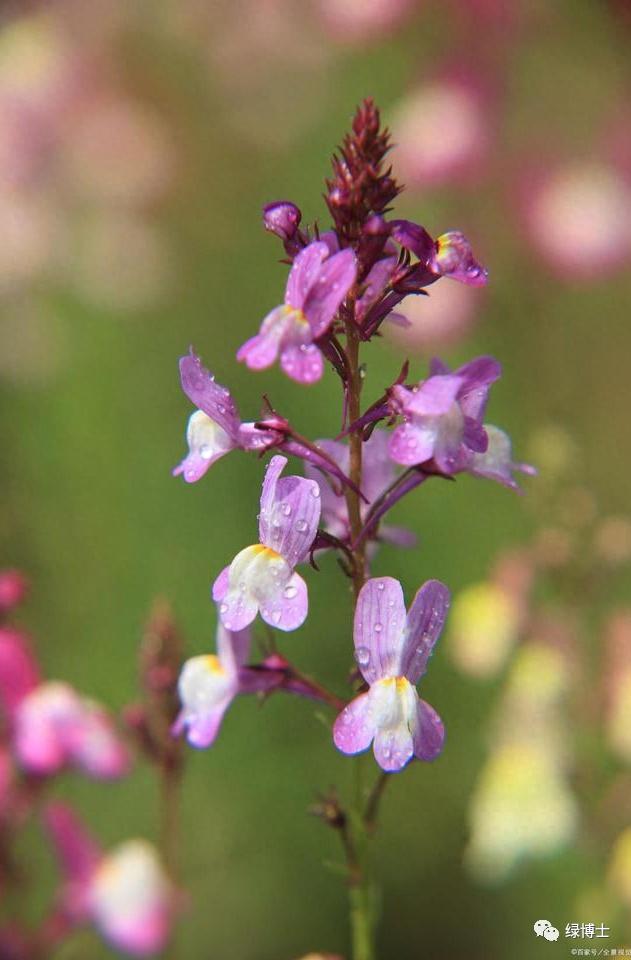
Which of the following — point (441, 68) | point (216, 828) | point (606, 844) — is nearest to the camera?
point (606, 844)

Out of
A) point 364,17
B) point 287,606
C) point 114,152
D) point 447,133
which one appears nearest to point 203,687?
point 287,606

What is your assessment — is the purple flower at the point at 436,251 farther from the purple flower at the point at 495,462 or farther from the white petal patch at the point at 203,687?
the white petal patch at the point at 203,687

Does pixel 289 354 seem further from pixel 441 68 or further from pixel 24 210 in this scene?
pixel 24 210

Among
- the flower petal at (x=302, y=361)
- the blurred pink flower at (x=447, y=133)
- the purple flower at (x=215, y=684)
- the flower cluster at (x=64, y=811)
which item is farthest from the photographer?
the blurred pink flower at (x=447, y=133)

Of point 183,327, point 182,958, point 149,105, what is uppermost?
point 149,105

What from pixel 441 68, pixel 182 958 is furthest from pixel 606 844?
pixel 441 68

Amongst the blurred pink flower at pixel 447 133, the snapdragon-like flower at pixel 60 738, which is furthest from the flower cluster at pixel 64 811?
the blurred pink flower at pixel 447 133

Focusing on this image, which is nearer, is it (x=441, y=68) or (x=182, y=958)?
(x=182, y=958)
